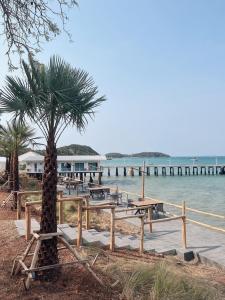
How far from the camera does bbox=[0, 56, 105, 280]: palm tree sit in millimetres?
5879

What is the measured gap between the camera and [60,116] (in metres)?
6.00

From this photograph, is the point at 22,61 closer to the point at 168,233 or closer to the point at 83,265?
the point at 83,265

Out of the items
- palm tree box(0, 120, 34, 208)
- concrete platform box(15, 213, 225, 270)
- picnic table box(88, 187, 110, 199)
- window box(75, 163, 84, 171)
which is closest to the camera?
concrete platform box(15, 213, 225, 270)

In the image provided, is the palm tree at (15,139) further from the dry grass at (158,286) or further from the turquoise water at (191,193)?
the dry grass at (158,286)

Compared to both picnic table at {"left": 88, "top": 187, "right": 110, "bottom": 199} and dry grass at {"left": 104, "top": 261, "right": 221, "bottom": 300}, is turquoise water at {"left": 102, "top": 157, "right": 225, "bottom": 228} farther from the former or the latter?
dry grass at {"left": 104, "top": 261, "right": 221, "bottom": 300}

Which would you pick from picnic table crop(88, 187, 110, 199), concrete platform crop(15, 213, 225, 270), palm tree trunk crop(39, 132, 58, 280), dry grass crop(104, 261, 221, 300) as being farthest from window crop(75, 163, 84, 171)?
palm tree trunk crop(39, 132, 58, 280)

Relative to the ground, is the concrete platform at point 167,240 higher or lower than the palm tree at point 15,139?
lower

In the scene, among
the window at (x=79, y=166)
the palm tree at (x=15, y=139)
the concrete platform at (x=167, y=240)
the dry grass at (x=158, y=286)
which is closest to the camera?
the dry grass at (x=158, y=286)

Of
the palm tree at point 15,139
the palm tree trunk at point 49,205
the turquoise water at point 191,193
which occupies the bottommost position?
the turquoise water at point 191,193

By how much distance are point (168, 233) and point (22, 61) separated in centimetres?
763

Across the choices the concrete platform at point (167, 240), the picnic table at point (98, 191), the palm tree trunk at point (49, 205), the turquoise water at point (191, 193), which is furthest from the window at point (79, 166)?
the palm tree trunk at point (49, 205)

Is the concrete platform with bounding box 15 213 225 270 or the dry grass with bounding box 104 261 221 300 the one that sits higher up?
the dry grass with bounding box 104 261 221 300

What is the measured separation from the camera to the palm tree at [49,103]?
5879 mm

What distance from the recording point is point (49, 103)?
5.87 m
